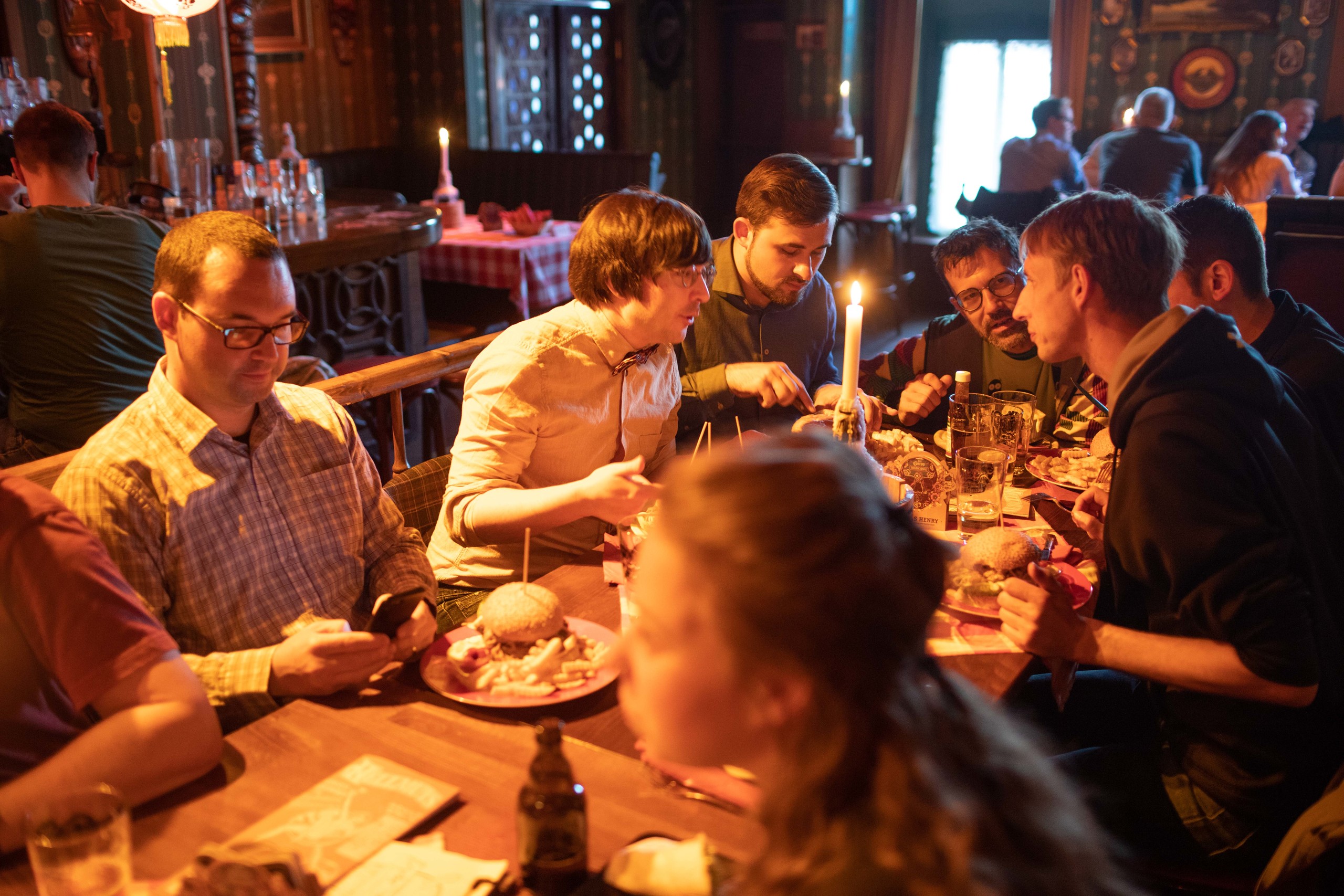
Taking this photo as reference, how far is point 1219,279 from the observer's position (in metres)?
2.51

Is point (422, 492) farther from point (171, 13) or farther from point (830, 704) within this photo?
point (171, 13)

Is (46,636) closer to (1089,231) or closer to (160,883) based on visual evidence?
(160,883)

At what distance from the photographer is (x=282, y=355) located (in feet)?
5.82

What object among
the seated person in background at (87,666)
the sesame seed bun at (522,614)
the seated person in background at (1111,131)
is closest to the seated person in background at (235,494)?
the sesame seed bun at (522,614)

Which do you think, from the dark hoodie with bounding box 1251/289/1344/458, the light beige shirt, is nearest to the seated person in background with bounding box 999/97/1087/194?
the dark hoodie with bounding box 1251/289/1344/458

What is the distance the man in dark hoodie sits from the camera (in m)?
1.55

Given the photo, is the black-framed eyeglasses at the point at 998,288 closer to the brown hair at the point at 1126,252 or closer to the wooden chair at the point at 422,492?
the brown hair at the point at 1126,252

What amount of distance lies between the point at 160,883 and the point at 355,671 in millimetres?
434

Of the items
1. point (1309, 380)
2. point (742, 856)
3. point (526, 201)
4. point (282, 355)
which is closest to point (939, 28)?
point (526, 201)

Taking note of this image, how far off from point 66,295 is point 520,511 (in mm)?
2401

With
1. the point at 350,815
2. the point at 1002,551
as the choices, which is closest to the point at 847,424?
the point at 1002,551

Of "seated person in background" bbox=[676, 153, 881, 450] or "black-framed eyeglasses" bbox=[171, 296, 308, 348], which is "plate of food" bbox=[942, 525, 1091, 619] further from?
"black-framed eyeglasses" bbox=[171, 296, 308, 348]

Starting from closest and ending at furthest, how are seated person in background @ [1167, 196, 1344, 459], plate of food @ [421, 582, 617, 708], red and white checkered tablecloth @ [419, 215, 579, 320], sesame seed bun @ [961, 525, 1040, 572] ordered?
plate of food @ [421, 582, 617, 708] → sesame seed bun @ [961, 525, 1040, 572] → seated person in background @ [1167, 196, 1344, 459] → red and white checkered tablecloth @ [419, 215, 579, 320]

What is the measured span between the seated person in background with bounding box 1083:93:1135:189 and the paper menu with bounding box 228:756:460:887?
23.4ft
